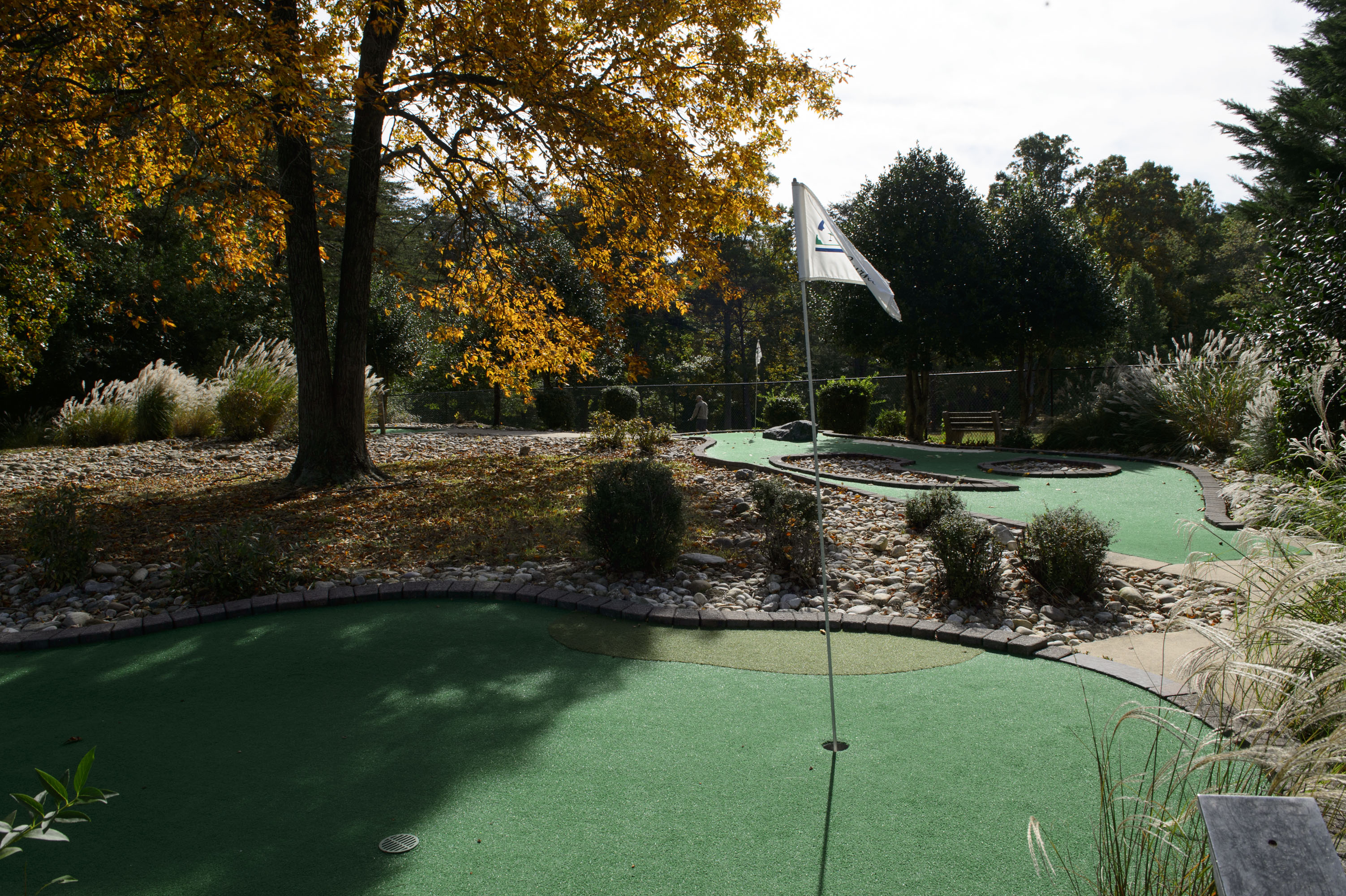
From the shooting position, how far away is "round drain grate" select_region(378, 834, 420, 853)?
2350 millimetres

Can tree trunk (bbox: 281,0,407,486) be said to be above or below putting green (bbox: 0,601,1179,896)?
above

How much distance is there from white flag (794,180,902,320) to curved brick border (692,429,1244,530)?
155 inches

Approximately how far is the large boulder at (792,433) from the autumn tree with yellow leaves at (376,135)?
5067 millimetres

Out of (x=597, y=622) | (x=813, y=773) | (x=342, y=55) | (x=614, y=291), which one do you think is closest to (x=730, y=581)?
(x=597, y=622)

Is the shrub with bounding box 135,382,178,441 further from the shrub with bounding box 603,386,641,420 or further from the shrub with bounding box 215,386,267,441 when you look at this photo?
the shrub with bounding box 603,386,641,420

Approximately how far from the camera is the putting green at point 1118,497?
616cm

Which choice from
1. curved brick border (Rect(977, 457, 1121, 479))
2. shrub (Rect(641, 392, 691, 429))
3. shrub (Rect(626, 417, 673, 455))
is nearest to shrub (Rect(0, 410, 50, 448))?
shrub (Rect(626, 417, 673, 455))

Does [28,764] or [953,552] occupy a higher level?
[953,552]

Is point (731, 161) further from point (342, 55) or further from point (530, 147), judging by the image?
point (342, 55)

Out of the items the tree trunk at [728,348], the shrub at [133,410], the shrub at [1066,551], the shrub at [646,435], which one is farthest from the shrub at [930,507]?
the tree trunk at [728,348]

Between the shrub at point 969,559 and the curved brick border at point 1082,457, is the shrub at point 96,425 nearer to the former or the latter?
the curved brick border at point 1082,457

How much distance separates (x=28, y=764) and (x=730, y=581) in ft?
12.4

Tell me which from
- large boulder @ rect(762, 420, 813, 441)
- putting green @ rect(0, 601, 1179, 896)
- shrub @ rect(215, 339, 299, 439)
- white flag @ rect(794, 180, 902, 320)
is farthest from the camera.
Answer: large boulder @ rect(762, 420, 813, 441)

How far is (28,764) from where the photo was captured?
9.55 ft
